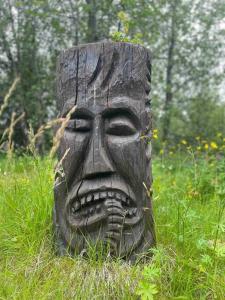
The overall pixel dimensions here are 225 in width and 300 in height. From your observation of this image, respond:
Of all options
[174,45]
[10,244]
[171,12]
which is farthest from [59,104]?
[174,45]

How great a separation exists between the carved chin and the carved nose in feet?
0.44

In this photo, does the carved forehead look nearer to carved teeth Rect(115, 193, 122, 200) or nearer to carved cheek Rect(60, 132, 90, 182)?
carved cheek Rect(60, 132, 90, 182)

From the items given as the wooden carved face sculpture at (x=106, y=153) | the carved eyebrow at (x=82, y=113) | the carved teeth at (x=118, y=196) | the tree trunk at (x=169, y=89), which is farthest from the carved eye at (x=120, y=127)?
the tree trunk at (x=169, y=89)

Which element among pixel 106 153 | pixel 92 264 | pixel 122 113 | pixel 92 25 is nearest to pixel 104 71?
pixel 122 113

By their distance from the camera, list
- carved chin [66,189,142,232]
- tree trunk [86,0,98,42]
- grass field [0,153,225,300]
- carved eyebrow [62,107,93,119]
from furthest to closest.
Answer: tree trunk [86,0,98,42]
carved eyebrow [62,107,93,119]
carved chin [66,189,142,232]
grass field [0,153,225,300]

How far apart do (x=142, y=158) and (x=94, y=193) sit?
43 cm

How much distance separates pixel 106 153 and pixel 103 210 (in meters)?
0.40

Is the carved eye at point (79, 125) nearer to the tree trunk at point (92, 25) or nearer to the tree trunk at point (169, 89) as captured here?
the tree trunk at point (92, 25)

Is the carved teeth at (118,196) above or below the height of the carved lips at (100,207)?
above

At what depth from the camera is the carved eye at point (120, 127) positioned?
2.94 metres

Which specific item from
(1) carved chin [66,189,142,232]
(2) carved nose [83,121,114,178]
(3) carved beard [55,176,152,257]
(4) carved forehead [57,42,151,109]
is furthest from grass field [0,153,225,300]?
(4) carved forehead [57,42,151,109]

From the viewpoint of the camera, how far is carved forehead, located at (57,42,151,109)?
2.97 m

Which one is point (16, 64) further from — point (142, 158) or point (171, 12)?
point (142, 158)

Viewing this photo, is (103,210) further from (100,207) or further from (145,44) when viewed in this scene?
(145,44)
